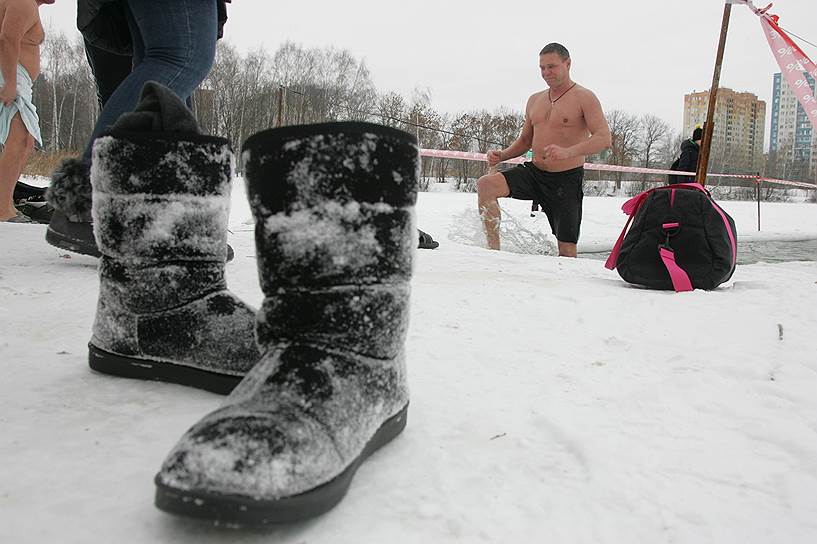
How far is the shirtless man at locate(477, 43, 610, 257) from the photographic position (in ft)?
13.6

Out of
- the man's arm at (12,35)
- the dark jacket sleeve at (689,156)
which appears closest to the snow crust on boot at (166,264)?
the man's arm at (12,35)

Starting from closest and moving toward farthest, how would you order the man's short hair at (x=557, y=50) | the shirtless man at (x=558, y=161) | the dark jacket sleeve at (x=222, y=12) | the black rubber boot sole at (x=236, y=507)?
the black rubber boot sole at (x=236, y=507) → the dark jacket sleeve at (x=222, y=12) → the shirtless man at (x=558, y=161) → the man's short hair at (x=557, y=50)

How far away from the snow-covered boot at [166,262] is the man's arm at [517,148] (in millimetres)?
3823

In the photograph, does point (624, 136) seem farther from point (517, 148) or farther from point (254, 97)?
point (517, 148)

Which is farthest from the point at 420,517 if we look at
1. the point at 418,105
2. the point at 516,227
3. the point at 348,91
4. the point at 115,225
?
the point at 418,105

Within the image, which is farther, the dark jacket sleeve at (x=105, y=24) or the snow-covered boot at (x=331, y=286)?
the dark jacket sleeve at (x=105, y=24)

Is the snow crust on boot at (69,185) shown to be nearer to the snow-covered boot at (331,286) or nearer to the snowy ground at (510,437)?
the snowy ground at (510,437)

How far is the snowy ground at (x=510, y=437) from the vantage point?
22.4 inches

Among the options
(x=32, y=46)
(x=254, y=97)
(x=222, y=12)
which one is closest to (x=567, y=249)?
(x=222, y=12)

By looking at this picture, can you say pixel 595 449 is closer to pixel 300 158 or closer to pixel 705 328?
pixel 300 158

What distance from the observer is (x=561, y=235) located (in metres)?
4.18

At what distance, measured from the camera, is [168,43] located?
4.50 ft

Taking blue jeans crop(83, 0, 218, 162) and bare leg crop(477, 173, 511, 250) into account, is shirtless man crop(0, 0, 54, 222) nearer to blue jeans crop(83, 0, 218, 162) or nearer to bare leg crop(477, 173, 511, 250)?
blue jeans crop(83, 0, 218, 162)

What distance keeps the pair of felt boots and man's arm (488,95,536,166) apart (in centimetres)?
381
